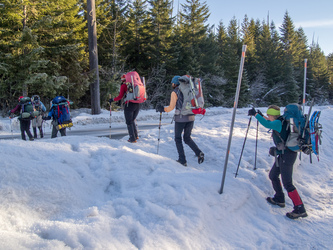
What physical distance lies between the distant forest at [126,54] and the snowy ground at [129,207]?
12.2m

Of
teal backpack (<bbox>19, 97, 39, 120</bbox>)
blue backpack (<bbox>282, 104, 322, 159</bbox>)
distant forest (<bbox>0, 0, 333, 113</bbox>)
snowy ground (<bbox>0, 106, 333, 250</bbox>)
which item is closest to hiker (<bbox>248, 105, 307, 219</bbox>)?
blue backpack (<bbox>282, 104, 322, 159</bbox>)

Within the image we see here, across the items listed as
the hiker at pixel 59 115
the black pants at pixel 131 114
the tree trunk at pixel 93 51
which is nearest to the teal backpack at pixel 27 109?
the hiker at pixel 59 115

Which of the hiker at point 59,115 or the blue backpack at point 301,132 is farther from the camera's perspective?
the hiker at point 59,115

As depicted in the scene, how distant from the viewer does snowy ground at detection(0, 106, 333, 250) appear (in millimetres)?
2547

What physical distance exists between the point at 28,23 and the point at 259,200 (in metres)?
17.7

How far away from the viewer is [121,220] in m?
2.80

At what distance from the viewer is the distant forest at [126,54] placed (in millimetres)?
14594

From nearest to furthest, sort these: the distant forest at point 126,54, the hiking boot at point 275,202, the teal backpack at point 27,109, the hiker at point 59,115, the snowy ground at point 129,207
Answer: the snowy ground at point 129,207 → the hiking boot at point 275,202 → the hiker at point 59,115 → the teal backpack at point 27,109 → the distant forest at point 126,54

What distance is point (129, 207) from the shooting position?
318 centimetres

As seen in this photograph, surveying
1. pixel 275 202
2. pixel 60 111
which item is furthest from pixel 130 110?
pixel 275 202

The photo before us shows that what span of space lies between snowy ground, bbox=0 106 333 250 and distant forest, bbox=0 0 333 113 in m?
12.2

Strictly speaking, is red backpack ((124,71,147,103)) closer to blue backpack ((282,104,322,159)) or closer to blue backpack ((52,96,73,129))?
blue backpack ((52,96,73,129))

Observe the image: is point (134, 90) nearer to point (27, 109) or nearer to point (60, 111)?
point (60, 111)

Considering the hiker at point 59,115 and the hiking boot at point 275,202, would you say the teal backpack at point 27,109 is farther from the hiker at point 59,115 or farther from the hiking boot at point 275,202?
the hiking boot at point 275,202
